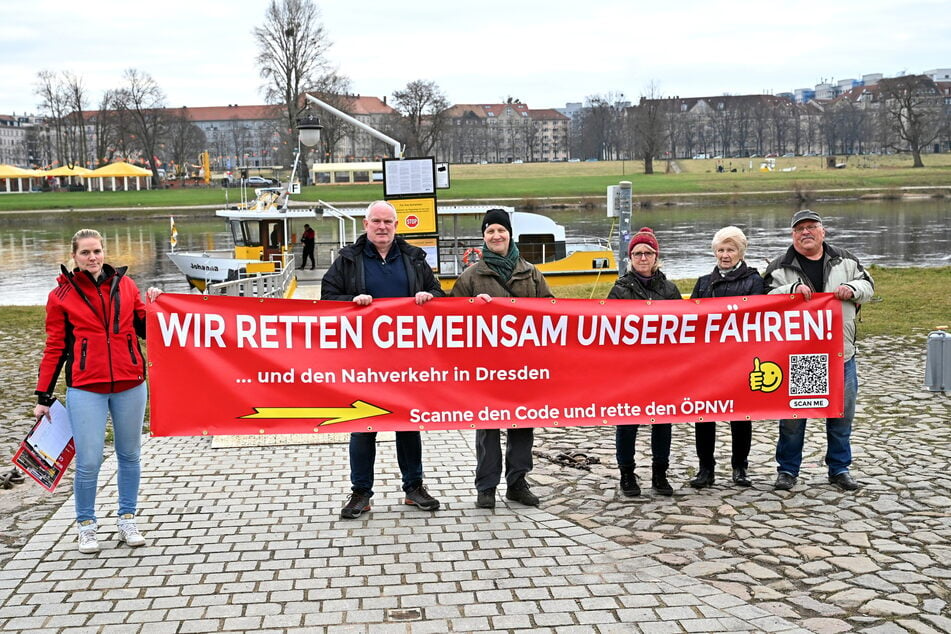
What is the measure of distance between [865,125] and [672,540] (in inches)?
6124

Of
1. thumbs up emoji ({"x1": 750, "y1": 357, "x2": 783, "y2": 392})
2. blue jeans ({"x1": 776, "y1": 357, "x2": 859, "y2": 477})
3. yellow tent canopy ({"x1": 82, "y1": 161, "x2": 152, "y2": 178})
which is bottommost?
blue jeans ({"x1": 776, "y1": 357, "x2": 859, "y2": 477})

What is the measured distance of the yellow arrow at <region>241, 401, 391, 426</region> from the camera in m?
6.60

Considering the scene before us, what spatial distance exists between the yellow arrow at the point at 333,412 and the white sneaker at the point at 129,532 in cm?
106

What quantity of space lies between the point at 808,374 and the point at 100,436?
4702 mm

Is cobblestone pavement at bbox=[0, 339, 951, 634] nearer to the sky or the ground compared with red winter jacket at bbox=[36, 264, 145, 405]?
nearer to the ground

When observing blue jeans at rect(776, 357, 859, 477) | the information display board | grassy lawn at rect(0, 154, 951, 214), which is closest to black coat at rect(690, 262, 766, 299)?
blue jeans at rect(776, 357, 859, 477)

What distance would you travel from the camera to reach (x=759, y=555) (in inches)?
227

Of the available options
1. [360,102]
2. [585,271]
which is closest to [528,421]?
[585,271]

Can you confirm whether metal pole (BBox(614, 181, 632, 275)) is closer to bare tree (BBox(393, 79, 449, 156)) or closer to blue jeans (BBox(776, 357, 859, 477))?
blue jeans (BBox(776, 357, 859, 477))

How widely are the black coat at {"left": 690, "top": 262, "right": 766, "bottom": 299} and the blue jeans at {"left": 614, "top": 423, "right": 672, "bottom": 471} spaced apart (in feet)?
3.19

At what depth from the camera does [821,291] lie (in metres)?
7.11

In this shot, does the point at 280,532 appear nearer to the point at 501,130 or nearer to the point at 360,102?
the point at 501,130

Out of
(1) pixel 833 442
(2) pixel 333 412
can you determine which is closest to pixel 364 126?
(2) pixel 333 412

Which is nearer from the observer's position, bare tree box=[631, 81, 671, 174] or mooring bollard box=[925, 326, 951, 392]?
mooring bollard box=[925, 326, 951, 392]
